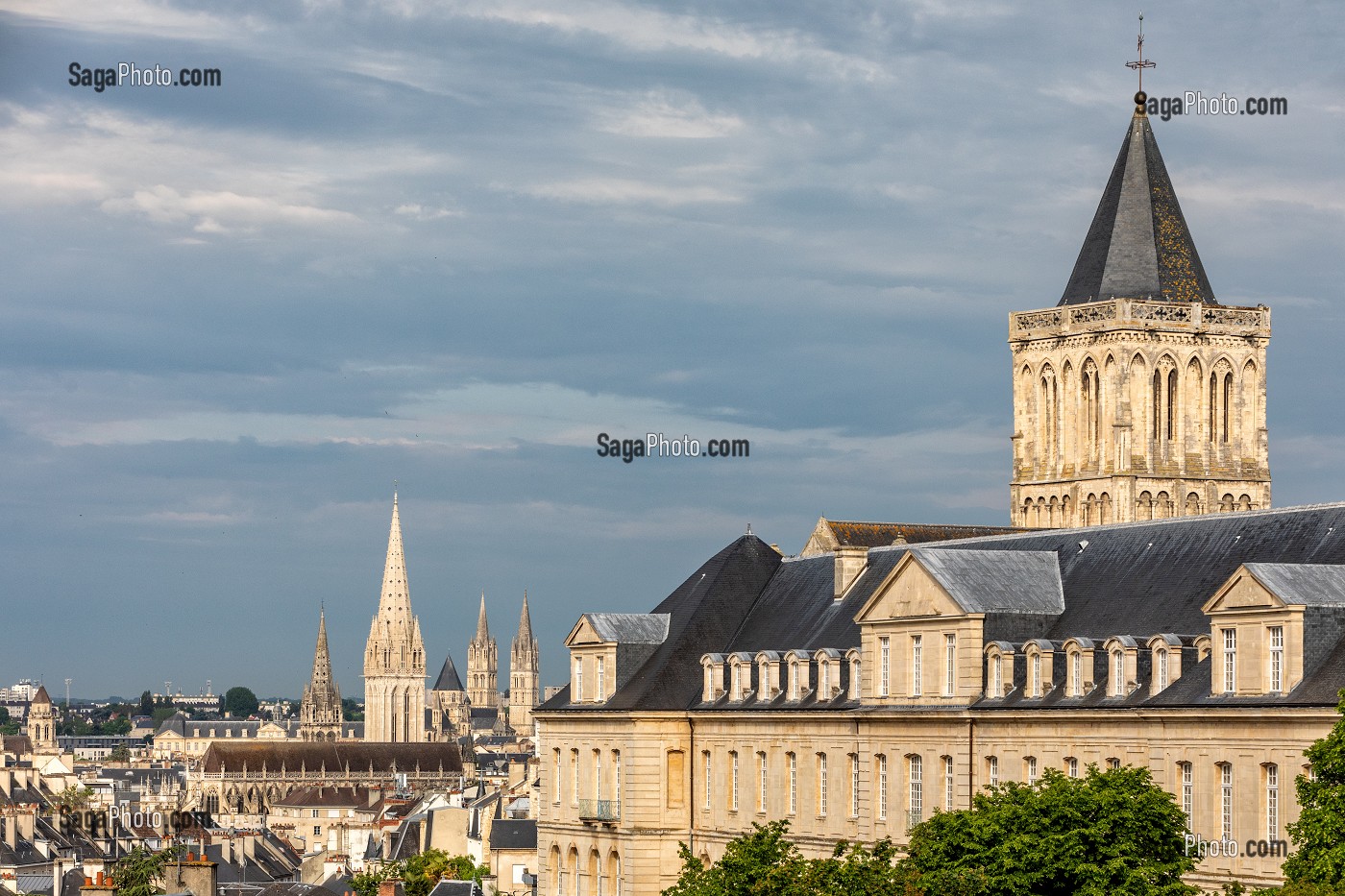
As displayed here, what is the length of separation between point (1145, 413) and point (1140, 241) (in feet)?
27.3

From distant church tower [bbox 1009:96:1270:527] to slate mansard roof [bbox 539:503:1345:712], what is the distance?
24614 millimetres

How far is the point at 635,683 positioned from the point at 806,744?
489 inches

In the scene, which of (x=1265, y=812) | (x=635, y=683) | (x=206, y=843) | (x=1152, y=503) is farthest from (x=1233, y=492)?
(x=206, y=843)

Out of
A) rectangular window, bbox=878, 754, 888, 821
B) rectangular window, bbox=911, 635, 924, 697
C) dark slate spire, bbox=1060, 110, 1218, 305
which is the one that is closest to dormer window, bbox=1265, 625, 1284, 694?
rectangular window, bbox=911, 635, 924, 697

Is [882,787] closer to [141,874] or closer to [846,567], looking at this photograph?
[846,567]

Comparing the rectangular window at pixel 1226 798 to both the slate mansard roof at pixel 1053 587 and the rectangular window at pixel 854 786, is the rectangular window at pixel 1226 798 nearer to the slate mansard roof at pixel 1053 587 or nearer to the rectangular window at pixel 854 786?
the slate mansard roof at pixel 1053 587

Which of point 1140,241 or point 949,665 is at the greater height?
point 1140,241

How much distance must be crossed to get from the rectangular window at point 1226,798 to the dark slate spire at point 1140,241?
188 feet

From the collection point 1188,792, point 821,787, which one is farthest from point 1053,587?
point 1188,792

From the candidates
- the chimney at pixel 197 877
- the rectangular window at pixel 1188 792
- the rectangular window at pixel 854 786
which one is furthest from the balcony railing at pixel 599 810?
the rectangular window at pixel 1188 792

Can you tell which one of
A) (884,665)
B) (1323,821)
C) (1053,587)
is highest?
(1053,587)

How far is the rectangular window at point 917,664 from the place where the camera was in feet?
286

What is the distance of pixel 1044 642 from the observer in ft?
267

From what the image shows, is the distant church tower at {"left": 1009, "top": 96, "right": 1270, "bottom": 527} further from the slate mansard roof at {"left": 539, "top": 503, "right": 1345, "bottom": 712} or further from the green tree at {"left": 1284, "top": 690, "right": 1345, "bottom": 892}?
the green tree at {"left": 1284, "top": 690, "right": 1345, "bottom": 892}
